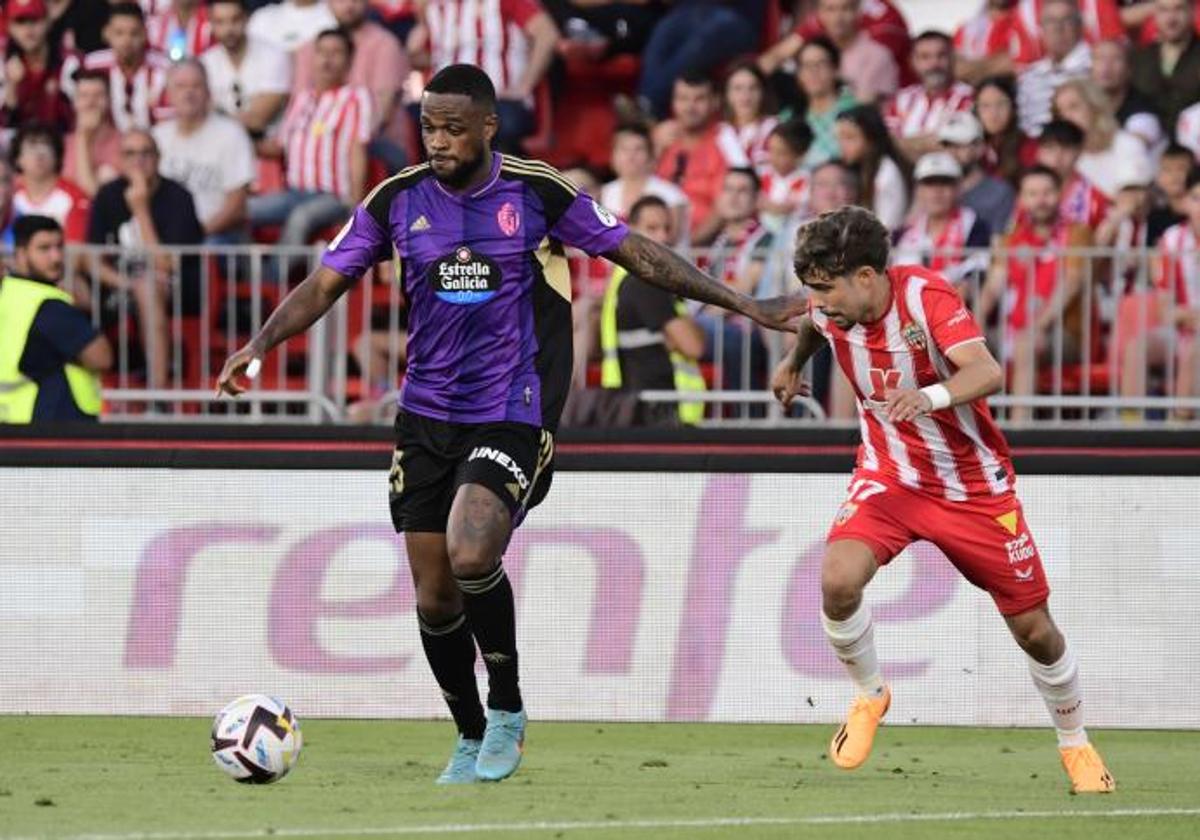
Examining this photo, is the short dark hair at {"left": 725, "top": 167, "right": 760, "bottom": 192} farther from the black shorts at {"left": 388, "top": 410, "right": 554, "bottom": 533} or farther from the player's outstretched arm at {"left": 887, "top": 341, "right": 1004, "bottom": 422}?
the player's outstretched arm at {"left": 887, "top": 341, "right": 1004, "bottom": 422}

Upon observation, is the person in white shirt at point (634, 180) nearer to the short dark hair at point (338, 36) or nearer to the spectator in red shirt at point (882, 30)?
the spectator in red shirt at point (882, 30)

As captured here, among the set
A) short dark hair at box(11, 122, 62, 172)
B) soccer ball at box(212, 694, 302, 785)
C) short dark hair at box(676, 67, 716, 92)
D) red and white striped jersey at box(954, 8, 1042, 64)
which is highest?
red and white striped jersey at box(954, 8, 1042, 64)

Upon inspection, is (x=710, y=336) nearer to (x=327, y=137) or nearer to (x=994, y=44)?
(x=327, y=137)

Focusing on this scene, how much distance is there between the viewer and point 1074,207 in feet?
48.9

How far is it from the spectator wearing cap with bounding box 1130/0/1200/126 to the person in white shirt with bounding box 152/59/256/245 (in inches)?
226

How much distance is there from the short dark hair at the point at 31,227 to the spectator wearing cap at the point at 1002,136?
5690mm

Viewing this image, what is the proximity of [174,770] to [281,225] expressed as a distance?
7066mm

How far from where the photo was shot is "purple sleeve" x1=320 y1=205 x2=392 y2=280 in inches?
345

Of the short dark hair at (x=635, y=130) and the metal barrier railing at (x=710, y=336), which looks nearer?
the metal barrier railing at (x=710, y=336)

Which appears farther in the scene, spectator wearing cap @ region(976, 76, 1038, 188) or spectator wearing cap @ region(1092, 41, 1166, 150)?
spectator wearing cap @ region(1092, 41, 1166, 150)

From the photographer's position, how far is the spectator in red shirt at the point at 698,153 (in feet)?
51.8

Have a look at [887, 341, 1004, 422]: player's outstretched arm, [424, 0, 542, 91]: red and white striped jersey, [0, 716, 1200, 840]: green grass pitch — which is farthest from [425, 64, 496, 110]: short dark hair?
[424, 0, 542, 91]: red and white striped jersey

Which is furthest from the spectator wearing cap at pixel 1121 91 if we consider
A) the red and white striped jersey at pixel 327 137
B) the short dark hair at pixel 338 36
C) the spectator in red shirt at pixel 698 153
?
the short dark hair at pixel 338 36

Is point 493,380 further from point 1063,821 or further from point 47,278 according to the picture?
point 47,278
